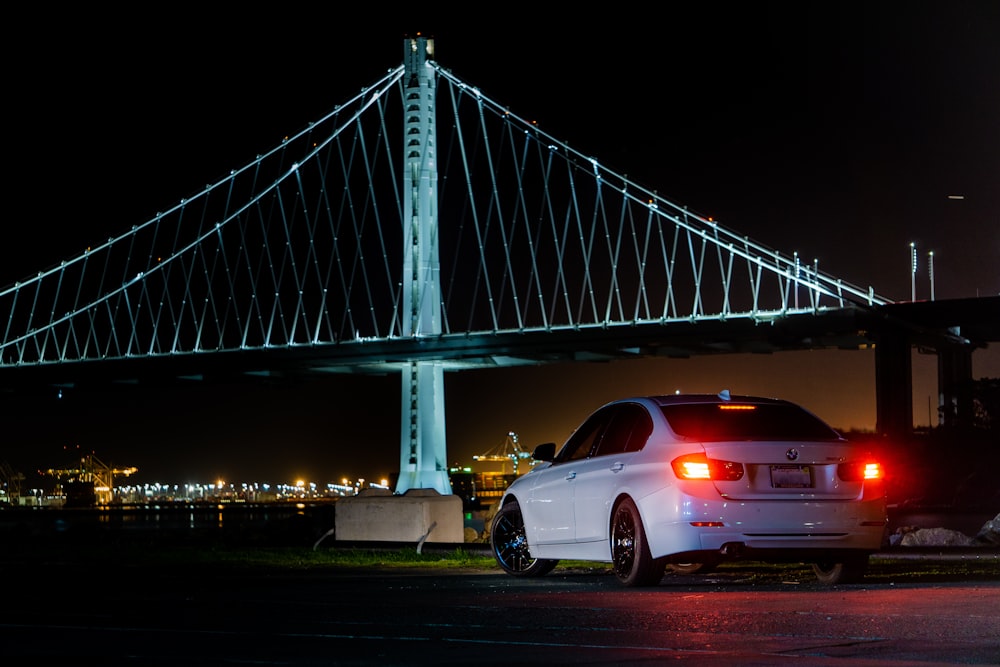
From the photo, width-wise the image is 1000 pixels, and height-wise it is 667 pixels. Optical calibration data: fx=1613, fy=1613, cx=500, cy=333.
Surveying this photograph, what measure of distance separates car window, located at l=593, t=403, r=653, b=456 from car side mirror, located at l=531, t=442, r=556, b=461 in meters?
0.57

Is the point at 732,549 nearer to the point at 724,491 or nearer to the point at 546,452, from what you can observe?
the point at 724,491

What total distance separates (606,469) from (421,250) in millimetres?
51165

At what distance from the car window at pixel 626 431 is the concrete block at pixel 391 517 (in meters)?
10.00

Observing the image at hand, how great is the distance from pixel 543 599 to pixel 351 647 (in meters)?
2.36

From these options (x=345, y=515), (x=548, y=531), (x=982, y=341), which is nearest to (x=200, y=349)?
(x=982, y=341)

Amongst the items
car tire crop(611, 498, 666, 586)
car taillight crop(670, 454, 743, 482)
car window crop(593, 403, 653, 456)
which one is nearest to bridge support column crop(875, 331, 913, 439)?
car window crop(593, 403, 653, 456)

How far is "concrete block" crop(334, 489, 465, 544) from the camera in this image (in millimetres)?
21219

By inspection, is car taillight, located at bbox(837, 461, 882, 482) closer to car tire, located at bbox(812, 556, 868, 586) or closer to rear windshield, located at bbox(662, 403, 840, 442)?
rear windshield, located at bbox(662, 403, 840, 442)

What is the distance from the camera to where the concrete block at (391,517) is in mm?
21219

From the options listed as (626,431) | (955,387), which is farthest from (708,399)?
(955,387)

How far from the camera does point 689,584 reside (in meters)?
10.7

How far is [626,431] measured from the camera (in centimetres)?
1092

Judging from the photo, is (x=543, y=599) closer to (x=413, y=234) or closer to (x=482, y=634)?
(x=482, y=634)

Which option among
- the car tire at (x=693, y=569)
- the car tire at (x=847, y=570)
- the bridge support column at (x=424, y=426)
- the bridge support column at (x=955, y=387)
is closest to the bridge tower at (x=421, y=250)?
the bridge support column at (x=424, y=426)
